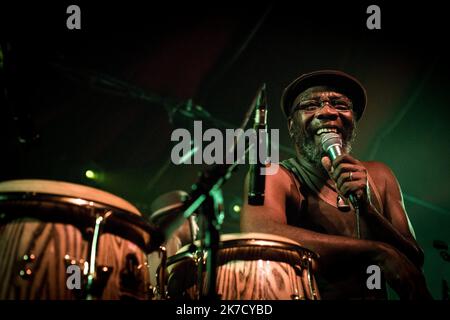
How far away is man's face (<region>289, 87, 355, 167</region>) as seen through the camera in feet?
11.8

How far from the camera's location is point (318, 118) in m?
3.60

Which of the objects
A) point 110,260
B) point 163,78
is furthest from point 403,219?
point 163,78

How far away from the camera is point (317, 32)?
223 inches

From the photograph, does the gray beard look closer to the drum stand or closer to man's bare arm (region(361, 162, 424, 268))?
man's bare arm (region(361, 162, 424, 268))

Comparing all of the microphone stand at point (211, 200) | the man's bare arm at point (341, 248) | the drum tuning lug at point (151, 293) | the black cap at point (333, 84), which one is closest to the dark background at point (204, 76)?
the black cap at point (333, 84)

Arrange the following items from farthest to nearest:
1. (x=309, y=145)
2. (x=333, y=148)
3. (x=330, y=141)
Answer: (x=309, y=145) → (x=330, y=141) → (x=333, y=148)

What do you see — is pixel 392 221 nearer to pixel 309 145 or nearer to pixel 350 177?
pixel 309 145

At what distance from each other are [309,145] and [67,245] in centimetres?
231

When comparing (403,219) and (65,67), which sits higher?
(65,67)

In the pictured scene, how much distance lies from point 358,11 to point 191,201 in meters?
4.34

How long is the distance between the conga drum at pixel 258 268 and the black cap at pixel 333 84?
1806 millimetres

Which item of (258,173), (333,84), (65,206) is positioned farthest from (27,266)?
(333,84)
